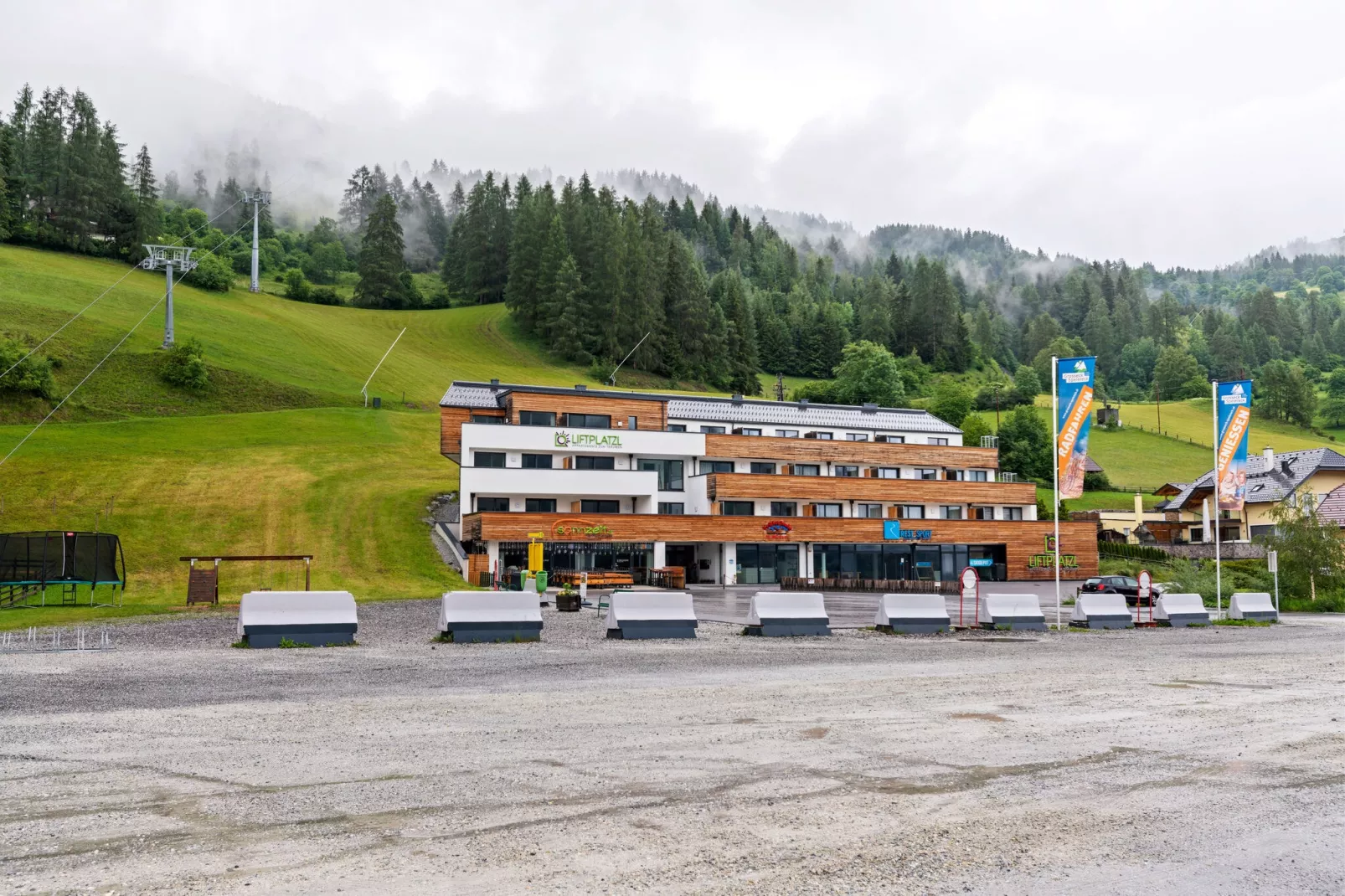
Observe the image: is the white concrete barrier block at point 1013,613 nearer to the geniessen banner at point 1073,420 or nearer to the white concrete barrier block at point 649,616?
the geniessen banner at point 1073,420

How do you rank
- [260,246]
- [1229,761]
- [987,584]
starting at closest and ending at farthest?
[1229,761] → [987,584] → [260,246]

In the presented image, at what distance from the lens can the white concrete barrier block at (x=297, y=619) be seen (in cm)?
2197

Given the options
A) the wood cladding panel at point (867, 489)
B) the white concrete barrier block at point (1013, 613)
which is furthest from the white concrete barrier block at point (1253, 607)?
the wood cladding panel at point (867, 489)

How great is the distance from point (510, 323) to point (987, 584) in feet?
272

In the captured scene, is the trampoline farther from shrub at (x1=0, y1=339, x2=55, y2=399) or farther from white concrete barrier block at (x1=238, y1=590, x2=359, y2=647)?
shrub at (x1=0, y1=339, x2=55, y2=399)

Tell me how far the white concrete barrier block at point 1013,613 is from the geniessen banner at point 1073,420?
3.63 meters

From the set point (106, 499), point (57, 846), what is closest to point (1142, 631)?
point (57, 846)

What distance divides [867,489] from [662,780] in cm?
5560

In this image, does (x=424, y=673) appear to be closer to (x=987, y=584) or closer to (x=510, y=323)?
(x=987, y=584)

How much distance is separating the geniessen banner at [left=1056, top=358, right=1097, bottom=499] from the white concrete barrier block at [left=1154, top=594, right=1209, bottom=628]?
4.85 meters

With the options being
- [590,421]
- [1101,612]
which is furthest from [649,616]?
[590,421]

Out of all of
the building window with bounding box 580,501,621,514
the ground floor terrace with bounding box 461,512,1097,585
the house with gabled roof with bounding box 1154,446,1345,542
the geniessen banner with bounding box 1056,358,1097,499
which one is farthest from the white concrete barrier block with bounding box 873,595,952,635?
the house with gabled roof with bounding box 1154,446,1345,542

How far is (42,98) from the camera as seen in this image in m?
136

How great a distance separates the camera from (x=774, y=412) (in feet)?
243
